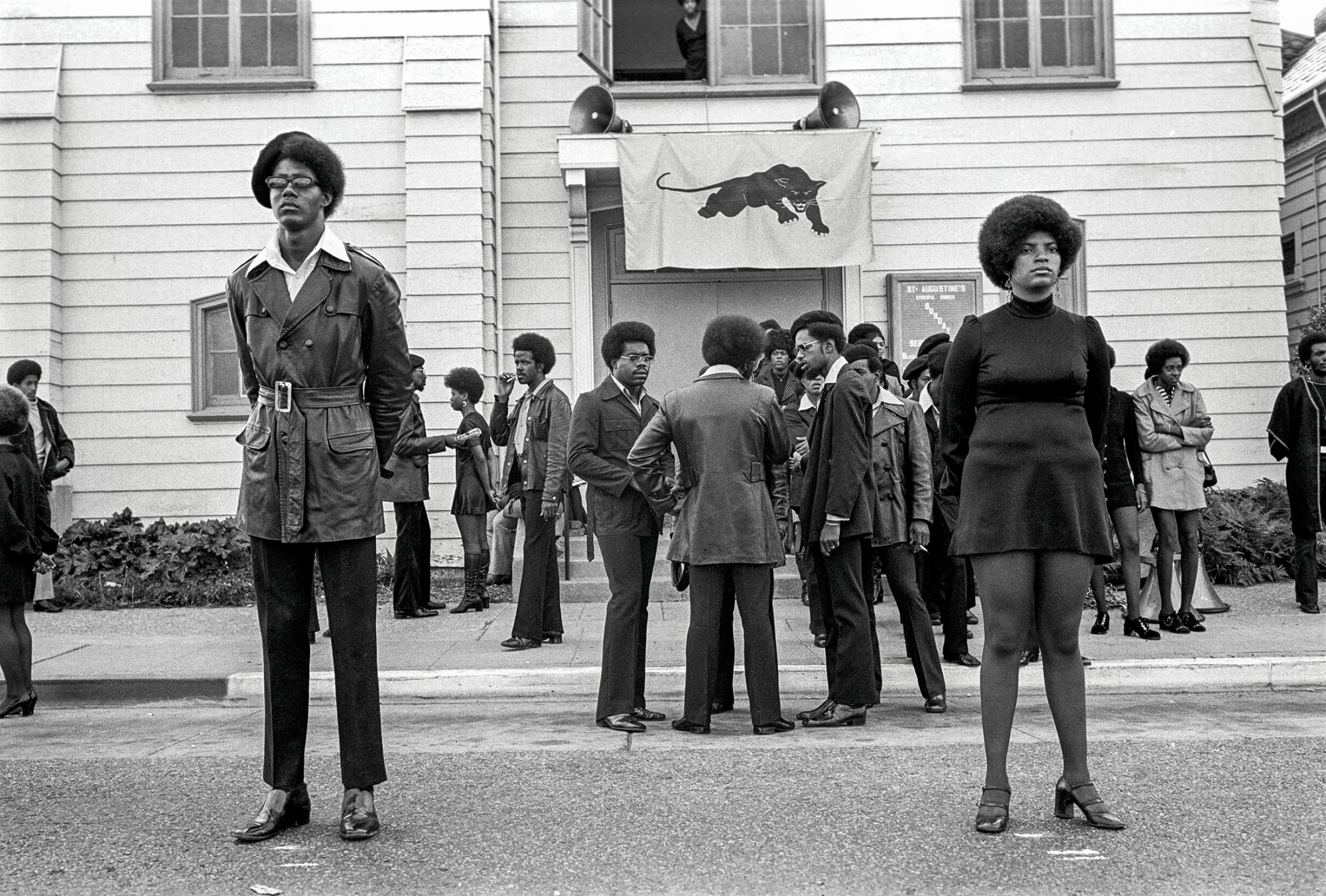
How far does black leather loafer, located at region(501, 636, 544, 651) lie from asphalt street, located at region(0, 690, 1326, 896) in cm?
185

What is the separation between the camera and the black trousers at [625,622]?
670 centimetres

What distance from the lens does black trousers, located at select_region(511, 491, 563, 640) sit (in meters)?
8.93

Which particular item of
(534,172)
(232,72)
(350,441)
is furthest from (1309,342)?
(232,72)

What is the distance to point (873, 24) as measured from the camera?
13805 mm

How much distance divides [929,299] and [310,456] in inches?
403

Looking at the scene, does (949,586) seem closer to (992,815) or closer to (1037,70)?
(992,815)

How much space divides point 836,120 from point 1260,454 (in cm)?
561

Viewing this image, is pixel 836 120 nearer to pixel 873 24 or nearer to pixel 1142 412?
pixel 873 24

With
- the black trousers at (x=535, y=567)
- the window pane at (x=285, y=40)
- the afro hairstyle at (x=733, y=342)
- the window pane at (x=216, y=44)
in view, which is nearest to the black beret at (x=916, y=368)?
the black trousers at (x=535, y=567)

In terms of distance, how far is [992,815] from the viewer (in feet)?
14.5

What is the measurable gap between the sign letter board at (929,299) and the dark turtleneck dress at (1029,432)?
9158 millimetres

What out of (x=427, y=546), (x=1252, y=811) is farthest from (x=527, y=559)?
(x=1252, y=811)

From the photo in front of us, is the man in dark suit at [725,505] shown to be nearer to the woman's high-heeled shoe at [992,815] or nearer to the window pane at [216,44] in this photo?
the woman's high-heeled shoe at [992,815]

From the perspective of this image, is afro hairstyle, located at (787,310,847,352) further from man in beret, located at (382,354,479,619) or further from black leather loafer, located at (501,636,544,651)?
man in beret, located at (382,354,479,619)
